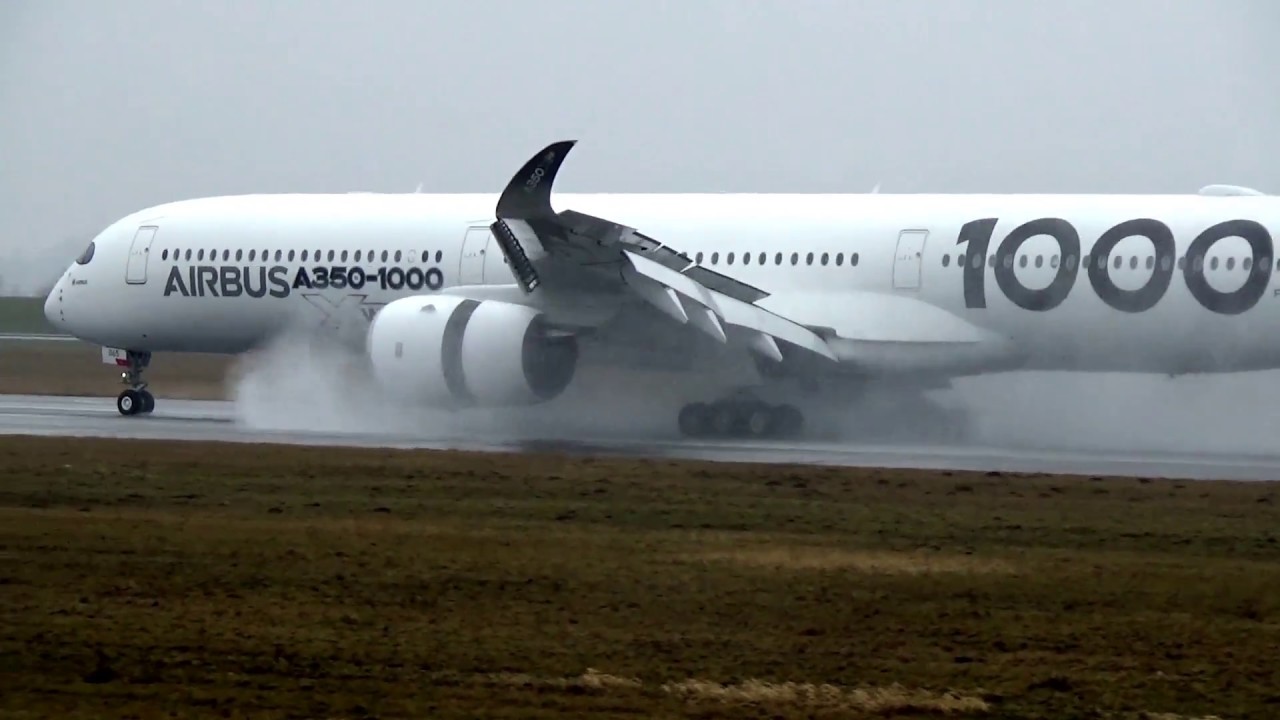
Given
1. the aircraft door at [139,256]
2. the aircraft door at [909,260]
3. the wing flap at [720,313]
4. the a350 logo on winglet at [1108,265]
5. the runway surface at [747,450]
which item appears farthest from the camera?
the aircraft door at [139,256]

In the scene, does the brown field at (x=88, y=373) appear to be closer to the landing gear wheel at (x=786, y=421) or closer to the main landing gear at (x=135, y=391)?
the main landing gear at (x=135, y=391)

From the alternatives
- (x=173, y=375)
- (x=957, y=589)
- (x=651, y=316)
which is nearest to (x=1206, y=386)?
(x=651, y=316)

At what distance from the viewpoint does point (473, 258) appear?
23109 millimetres

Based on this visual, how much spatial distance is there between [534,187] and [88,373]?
22.6 metres

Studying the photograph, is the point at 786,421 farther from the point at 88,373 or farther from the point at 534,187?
the point at 88,373

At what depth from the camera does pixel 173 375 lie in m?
38.6

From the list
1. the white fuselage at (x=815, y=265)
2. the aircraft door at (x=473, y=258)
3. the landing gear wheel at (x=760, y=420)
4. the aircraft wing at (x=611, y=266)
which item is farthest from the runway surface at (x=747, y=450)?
the aircraft door at (x=473, y=258)

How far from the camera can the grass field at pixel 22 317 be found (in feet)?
211

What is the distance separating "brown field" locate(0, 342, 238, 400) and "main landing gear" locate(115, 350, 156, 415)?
478 cm

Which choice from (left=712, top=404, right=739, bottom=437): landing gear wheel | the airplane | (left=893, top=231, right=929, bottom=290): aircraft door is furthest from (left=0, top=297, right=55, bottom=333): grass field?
(left=893, top=231, right=929, bottom=290): aircraft door

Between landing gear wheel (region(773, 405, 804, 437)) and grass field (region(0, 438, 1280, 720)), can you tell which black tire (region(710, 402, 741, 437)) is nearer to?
landing gear wheel (region(773, 405, 804, 437))

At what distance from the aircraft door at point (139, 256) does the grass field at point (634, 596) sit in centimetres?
1059

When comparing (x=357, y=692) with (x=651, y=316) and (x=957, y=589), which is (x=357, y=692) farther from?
(x=651, y=316)

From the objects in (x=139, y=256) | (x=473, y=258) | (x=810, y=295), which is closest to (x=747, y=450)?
(x=810, y=295)
